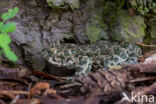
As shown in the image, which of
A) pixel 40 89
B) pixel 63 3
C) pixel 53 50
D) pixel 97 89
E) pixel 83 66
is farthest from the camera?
pixel 63 3

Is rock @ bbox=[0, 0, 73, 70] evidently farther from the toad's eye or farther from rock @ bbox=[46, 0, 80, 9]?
the toad's eye

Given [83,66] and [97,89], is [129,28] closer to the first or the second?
[83,66]

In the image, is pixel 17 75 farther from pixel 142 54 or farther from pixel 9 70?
pixel 142 54

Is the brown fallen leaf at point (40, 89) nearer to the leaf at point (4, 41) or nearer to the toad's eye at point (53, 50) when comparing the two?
the leaf at point (4, 41)

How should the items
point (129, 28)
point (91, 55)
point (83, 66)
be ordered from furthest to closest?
point (129, 28) → point (91, 55) → point (83, 66)

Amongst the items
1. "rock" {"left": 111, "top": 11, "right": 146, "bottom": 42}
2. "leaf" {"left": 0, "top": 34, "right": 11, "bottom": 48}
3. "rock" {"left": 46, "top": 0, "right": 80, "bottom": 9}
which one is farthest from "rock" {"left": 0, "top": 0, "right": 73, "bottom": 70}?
"leaf" {"left": 0, "top": 34, "right": 11, "bottom": 48}

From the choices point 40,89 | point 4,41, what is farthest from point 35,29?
point 4,41
